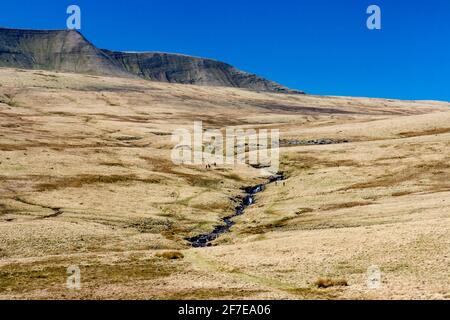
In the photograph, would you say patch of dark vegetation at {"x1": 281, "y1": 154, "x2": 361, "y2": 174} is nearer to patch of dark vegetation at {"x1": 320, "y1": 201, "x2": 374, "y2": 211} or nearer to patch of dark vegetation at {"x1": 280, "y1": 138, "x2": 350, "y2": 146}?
patch of dark vegetation at {"x1": 280, "y1": 138, "x2": 350, "y2": 146}

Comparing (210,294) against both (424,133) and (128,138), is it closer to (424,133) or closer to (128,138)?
(424,133)

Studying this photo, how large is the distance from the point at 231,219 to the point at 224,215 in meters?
2.88

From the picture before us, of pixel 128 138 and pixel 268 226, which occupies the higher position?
pixel 128 138

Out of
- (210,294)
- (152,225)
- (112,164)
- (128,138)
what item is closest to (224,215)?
(152,225)

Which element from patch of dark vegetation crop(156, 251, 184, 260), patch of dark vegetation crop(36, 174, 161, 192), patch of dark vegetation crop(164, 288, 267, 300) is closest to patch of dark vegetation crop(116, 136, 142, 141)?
patch of dark vegetation crop(36, 174, 161, 192)

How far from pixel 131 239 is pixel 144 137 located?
10664 centimetres

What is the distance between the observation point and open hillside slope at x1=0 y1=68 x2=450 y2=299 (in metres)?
35.9

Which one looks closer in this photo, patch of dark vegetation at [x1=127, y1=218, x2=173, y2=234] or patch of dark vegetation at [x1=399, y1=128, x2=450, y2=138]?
patch of dark vegetation at [x1=127, y1=218, x2=173, y2=234]

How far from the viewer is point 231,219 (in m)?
77.6

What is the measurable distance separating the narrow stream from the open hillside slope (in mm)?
1526

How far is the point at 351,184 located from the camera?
93250 millimetres

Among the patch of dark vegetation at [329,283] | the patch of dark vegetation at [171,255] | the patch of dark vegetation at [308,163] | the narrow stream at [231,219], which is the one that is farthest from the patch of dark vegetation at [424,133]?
the patch of dark vegetation at [329,283]

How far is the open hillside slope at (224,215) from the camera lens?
118 ft
